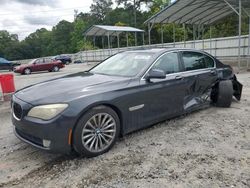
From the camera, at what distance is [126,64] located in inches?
198

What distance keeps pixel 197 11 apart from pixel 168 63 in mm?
15903

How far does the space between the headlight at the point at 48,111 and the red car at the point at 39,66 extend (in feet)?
69.4

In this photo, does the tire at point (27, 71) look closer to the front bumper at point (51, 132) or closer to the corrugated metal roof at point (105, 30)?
the corrugated metal roof at point (105, 30)

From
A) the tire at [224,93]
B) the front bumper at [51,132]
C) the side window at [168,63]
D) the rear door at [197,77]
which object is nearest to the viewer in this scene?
the front bumper at [51,132]

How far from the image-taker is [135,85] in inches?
173

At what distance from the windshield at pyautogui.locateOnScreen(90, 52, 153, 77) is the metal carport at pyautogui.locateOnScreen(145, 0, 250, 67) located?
39.0 ft

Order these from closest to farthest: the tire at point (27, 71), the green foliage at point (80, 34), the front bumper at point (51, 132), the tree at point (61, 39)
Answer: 1. the front bumper at point (51, 132)
2. the tire at point (27, 71)
3. the green foliage at point (80, 34)
4. the tree at point (61, 39)

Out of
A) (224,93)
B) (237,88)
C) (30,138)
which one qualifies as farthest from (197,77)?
(30,138)

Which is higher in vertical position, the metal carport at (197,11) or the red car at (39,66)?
the metal carport at (197,11)

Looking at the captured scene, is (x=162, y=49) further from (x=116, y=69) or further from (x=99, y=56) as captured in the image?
(x=99, y=56)

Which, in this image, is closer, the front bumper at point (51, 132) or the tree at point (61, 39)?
the front bumper at point (51, 132)

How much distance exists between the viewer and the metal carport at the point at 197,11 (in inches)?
658

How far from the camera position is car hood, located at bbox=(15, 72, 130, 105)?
3734mm

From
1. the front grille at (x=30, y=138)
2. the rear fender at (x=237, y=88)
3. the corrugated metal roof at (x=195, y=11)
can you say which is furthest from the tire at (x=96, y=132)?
the corrugated metal roof at (x=195, y=11)
